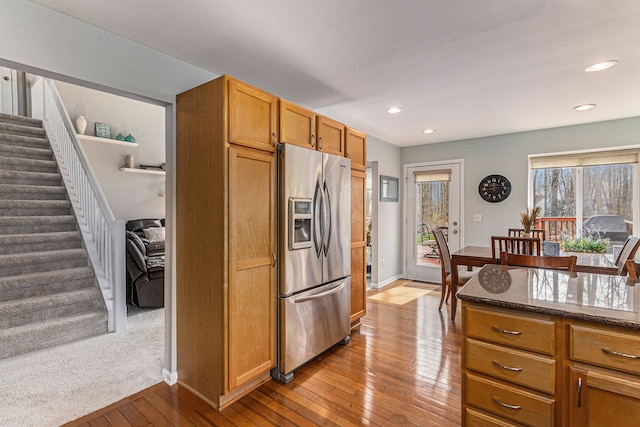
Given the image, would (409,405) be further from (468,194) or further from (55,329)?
(468,194)

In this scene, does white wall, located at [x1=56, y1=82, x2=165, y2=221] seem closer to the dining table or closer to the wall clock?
the dining table

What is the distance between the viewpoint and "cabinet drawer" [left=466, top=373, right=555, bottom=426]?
4.60 feet

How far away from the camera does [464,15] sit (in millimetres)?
1870

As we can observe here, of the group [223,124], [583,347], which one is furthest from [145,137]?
[583,347]

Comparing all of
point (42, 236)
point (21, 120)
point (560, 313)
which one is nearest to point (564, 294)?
point (560, 313)

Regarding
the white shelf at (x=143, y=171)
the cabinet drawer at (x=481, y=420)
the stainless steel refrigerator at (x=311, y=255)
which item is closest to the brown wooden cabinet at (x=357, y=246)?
the stainless steel refrigerator at (x=311, y=255)

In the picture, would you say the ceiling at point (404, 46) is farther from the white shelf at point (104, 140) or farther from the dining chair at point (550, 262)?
the white shelf at point (104, 140)

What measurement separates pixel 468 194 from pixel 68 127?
19.7 feet

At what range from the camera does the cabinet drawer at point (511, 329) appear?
1.39 m

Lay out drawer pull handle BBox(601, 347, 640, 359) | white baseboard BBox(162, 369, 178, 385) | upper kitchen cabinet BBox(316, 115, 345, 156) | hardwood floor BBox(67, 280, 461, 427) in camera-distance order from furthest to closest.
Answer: upper kitchen cabinet BBox(316, 115, 345, 156) → white baseboard BBox(162, 369, 178, 385) → hardwood floor BBox(67, 280, 461, 427) → drawer pull handle BBox(601, 347, 640, 359)

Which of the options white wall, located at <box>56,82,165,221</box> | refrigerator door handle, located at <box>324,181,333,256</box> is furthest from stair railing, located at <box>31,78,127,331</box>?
refrigerator door handle, located at <box>324,181,333,256</box>

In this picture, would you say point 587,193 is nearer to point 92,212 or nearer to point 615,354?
point 615,354

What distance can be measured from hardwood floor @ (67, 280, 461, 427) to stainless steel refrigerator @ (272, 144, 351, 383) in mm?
200

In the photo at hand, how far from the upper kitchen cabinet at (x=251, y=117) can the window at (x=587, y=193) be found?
14.0 ft
